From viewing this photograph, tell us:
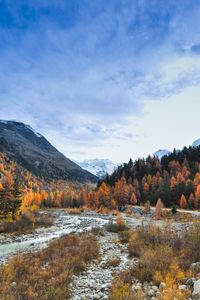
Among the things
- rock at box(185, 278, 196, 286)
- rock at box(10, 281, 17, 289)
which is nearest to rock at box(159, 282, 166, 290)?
rock at box(185, 278, 196, 286)

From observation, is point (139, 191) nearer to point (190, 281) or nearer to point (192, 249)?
point (192, 249)

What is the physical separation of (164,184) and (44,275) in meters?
70.9

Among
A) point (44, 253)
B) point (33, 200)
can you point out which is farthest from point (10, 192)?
point (33, 200)

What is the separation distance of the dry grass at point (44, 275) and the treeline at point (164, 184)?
52329 millimetres

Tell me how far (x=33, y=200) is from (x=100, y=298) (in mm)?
116919

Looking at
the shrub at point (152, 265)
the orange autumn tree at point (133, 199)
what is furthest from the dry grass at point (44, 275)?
the orange autumn tree at point (133, 199)

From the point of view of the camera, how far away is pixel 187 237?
20.9 meters

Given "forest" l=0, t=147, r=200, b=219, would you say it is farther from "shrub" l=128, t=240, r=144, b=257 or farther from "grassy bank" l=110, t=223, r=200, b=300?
"grassy bank" l=110, t=223, r=200, b=300

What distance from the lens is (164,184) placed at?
8188cm

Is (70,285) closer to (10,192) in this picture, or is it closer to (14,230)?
(14,230)

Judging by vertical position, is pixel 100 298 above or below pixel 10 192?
below

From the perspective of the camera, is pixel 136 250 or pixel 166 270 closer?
pixel 166 270

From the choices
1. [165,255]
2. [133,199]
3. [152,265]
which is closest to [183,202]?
[133,199]

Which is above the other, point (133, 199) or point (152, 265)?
point (133, 199)
